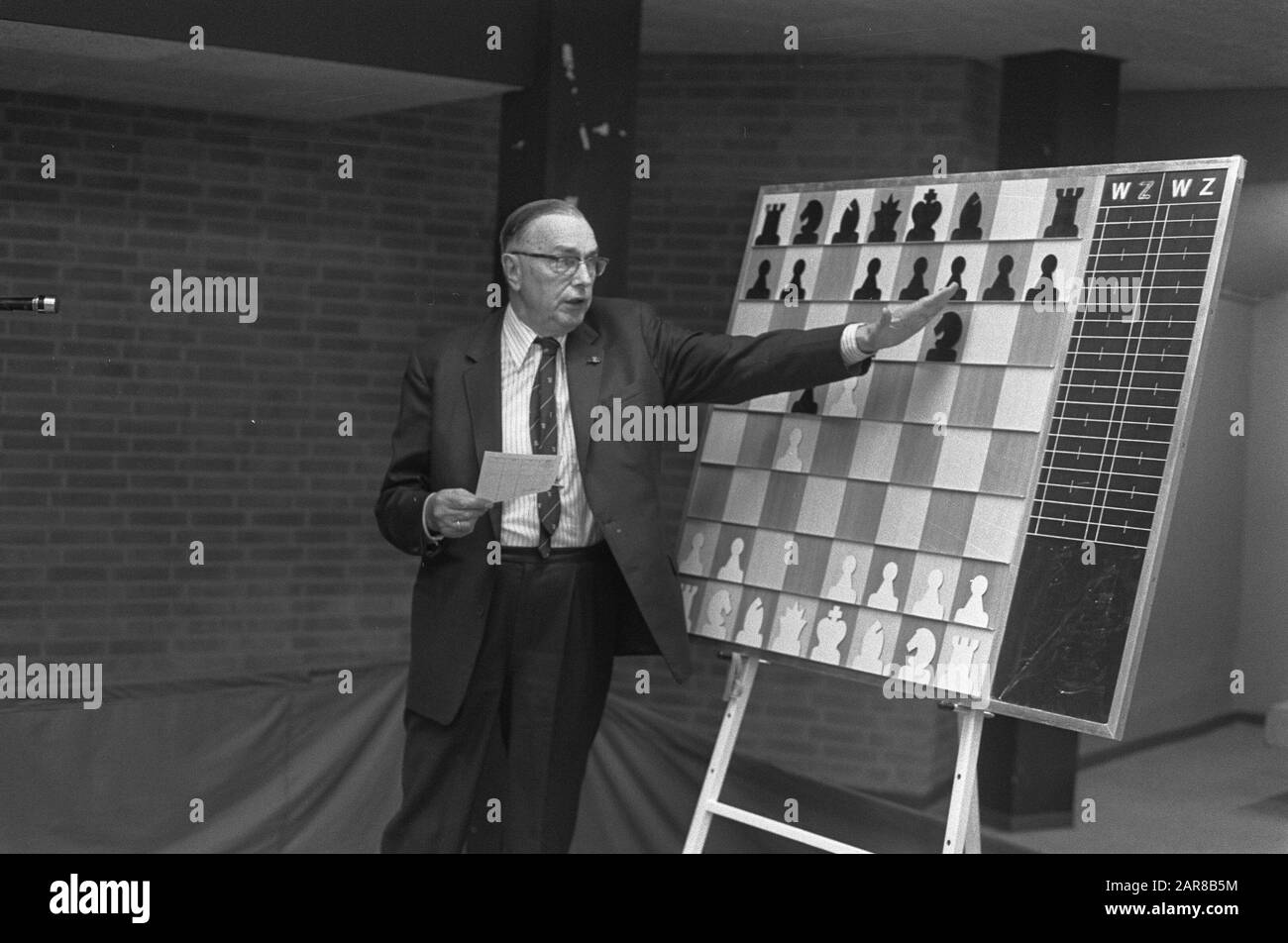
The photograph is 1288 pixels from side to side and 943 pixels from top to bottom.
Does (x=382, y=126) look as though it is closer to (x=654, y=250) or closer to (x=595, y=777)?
(x=654, y=250)

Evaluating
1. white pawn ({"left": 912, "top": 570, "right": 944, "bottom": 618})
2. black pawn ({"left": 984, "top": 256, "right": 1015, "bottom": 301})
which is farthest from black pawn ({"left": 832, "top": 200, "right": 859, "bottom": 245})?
white pawn ({"left": 912, "top": 570, "right": 944, "bottom": 618})

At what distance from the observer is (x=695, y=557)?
11.6ft

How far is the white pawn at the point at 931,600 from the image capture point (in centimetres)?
298

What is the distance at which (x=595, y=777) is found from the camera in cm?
393

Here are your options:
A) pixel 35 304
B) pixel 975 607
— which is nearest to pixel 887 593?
pixel 975 607

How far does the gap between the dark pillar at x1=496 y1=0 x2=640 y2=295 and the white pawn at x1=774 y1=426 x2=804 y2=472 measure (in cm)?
72

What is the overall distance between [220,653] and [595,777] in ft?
5.49

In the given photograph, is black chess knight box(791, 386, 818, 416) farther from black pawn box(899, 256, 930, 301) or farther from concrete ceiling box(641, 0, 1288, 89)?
concrete ceiling box(641, 0, 1288, 89)

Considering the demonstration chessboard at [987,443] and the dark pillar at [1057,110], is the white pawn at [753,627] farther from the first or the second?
the dark pillar at [1057,110]

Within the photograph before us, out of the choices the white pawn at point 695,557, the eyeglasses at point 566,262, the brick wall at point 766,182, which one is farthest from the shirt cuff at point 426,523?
the brick wall at point 766,182

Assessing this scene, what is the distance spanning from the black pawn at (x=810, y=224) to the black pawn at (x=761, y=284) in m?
0.10

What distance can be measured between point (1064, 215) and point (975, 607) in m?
0.83
